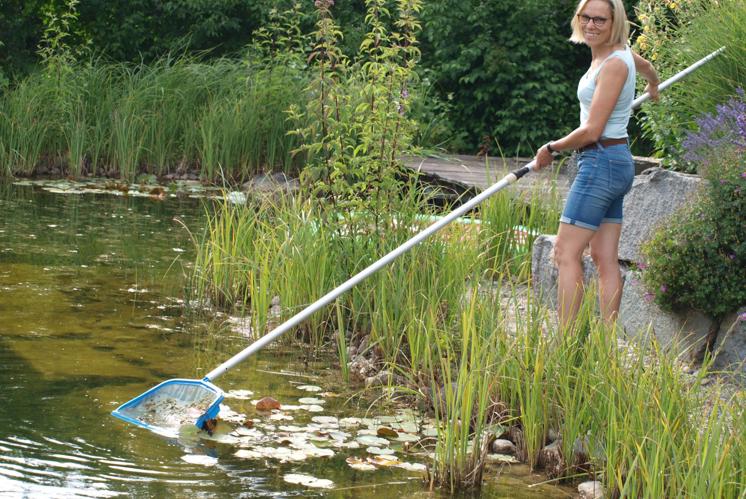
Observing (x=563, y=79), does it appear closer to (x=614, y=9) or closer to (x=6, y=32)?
(x=6, y=32)

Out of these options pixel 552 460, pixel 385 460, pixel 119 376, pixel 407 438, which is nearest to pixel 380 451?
pixel 385 460

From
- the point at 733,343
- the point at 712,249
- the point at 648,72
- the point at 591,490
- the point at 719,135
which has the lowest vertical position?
the point at 591,490

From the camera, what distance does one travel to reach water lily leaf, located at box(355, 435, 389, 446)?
4469 mm

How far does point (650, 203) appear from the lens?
598 cm

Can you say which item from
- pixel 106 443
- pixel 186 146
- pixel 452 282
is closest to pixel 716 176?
pixel 452 282

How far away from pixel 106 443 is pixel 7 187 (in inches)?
276

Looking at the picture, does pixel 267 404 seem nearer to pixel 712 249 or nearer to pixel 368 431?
pixel 368 431

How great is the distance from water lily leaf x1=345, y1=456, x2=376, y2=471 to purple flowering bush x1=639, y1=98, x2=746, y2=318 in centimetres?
187

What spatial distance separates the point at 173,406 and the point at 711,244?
2520 mm

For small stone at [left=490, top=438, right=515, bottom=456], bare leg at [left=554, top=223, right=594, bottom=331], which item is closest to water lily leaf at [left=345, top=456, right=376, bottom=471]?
small stone at [left=490, top=438, right=515, bottom=456]

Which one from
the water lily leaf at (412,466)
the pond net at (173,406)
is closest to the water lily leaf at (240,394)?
the pond net at (173,406)

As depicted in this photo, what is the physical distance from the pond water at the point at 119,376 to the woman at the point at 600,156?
1.10 metres

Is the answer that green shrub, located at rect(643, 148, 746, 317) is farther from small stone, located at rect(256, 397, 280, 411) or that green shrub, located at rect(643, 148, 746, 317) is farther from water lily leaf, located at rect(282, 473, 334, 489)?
water lily leaf, located at rect(282, 473, 334, 489)

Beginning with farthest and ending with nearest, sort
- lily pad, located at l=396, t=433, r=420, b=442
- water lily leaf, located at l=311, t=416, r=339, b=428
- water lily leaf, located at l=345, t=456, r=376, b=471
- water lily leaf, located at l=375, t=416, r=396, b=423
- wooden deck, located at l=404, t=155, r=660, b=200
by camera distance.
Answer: wooden deck, located at l=404, t=155, r=660, b=200, water lily leaf, located at l=375, t=416, r=396, b=423, water lily leaf, located at l=311, t=416, r=339, b=428, lily pad, located at l=396, t=433, r=420, b=442, water lily leaf, located at l=345, t=456, r=376, b=471
